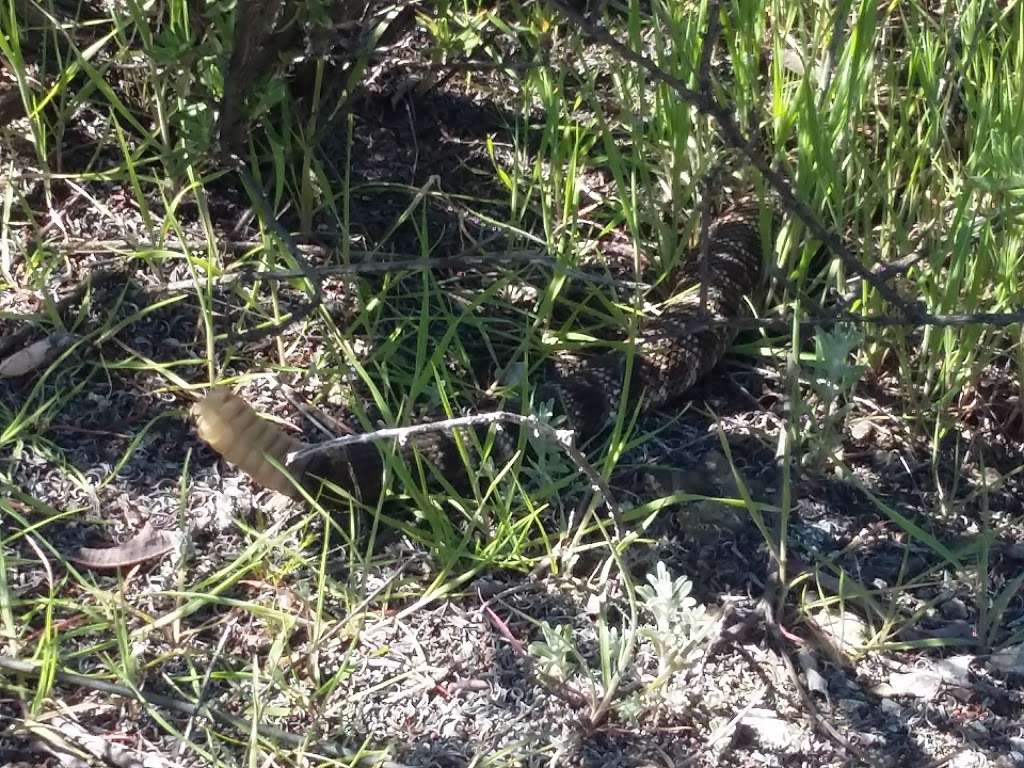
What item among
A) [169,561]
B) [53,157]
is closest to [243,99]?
[53,157]

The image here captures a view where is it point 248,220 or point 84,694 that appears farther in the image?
point 248,220

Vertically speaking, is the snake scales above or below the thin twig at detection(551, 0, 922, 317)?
below

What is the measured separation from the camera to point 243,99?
2986 millimetres

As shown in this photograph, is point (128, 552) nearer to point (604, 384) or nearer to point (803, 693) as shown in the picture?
point (604, 384)

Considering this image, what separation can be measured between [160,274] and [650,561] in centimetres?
140

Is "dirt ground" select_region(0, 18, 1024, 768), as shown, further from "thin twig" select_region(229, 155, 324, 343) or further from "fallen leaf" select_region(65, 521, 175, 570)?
"thin twig" select_region(229, 155, 324, 343)

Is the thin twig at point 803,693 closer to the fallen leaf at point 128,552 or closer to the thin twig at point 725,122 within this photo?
the thin twig at point 725,122

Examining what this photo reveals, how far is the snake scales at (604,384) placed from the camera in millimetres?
2436

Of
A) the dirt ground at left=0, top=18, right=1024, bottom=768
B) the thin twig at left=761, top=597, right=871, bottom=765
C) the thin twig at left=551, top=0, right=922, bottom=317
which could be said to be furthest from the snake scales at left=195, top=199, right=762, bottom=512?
the thin twig at left=761, top=597, right=871, bottom=765

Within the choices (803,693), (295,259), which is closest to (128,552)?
(295,259)

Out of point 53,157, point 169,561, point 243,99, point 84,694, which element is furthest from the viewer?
point 53,157

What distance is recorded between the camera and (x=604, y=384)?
295cm

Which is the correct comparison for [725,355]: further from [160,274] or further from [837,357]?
[160,274]

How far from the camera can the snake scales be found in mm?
2436
